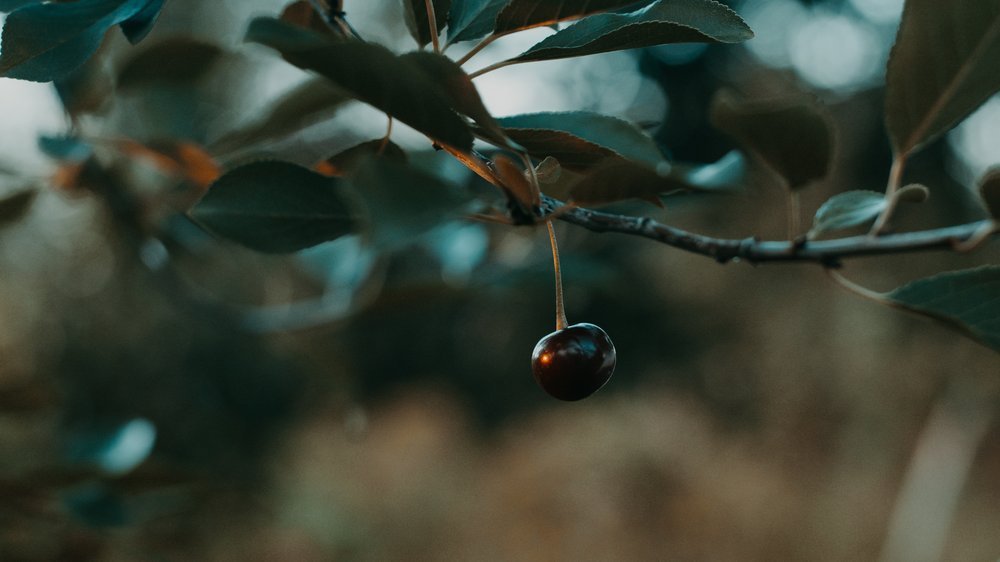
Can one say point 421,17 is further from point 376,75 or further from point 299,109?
point 299,109

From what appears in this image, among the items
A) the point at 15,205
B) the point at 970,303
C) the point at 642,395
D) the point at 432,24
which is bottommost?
the point at 642,395

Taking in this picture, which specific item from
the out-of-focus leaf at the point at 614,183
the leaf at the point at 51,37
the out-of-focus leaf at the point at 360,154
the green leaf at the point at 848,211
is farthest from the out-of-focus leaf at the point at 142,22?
the green leaf at the point at 848,211


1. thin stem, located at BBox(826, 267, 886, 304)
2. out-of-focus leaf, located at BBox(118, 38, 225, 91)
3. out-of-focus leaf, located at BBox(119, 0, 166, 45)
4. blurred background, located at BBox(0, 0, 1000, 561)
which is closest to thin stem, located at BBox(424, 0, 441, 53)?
out-of-focus leaf, located at BBox(119, 0, 166, 45)

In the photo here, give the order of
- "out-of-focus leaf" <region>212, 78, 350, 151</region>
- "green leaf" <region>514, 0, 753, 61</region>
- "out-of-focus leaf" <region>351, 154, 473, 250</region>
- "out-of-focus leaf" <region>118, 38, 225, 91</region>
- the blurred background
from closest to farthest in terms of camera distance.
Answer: "out-of-focus leaf" <region>351, 154, 473, 250</region>, "green leaf" <region>514, 0, 753, 61</region>, "out-of-focus leaf" <region>212, 78, 350, 151</region>, "out-of-focus leaf" <region>118, 38, 225, 91</region>, the blurred background

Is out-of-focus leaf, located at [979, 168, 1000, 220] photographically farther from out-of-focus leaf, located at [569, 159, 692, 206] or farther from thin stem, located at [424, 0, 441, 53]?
thin stem, located at [424, 0, 441, 53]

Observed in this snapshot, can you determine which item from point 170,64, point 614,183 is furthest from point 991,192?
point 170,64

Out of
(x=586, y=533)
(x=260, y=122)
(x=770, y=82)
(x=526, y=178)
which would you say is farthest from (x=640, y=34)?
(x=770, y=82)

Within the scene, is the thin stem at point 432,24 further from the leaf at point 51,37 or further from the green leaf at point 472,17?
the leaf at point 51,37
